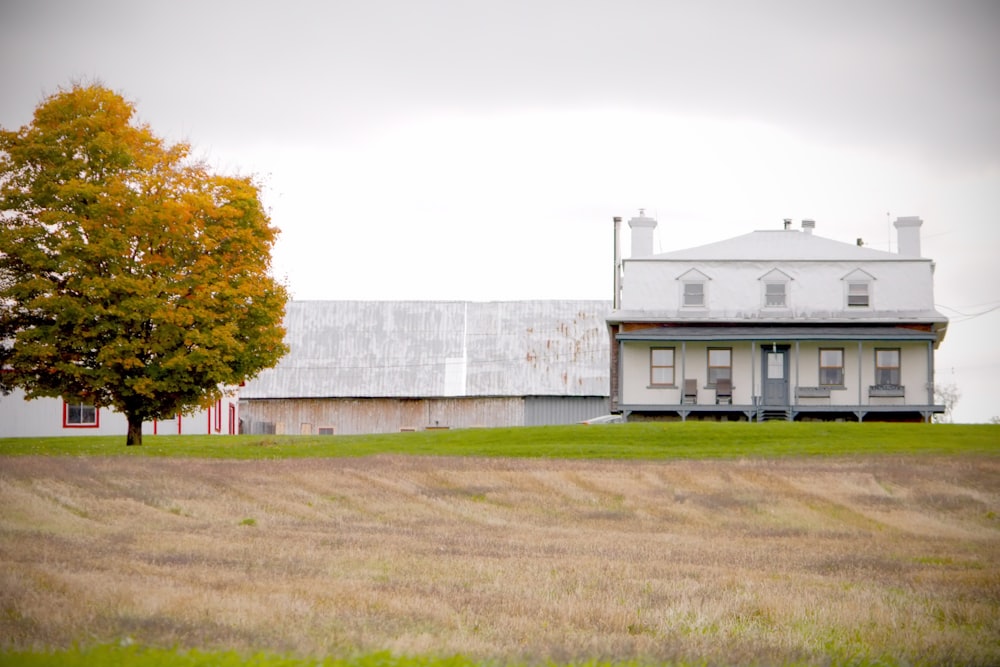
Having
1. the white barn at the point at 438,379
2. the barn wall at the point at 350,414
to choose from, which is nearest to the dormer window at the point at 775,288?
the white barn at the point at 438,379

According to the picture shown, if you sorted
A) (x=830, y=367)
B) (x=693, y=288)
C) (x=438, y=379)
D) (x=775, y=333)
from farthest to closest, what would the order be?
(x=438, y=379) → (x=693, y=288) → (x=830, y=367) → (x=775, y=333)

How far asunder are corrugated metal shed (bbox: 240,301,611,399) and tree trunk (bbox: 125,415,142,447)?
17.7 m

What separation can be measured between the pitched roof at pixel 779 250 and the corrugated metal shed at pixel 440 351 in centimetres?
948

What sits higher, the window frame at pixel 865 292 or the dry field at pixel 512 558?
the window frame at pixel 865 292

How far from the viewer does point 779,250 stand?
174ft

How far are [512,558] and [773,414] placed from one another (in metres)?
34.4

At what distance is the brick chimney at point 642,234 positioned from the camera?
55.1 meters

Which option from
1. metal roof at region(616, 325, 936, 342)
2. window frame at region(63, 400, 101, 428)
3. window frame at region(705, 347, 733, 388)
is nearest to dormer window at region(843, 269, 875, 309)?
metal roof at region(616, 325, 936, 342)

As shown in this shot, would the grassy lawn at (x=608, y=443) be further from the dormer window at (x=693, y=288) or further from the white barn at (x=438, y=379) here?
the white barn at (x=438, y=379)

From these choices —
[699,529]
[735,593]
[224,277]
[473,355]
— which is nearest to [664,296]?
[473,355]

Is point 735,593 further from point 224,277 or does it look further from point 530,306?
point 530,306

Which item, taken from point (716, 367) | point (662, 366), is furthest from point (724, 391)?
point (662, 366)

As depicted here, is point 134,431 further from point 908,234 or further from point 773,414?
point 908,234

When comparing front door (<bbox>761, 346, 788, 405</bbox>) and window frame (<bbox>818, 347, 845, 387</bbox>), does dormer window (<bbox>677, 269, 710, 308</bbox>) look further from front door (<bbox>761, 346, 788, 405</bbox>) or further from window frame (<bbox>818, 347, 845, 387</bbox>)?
window frame (<bbox>818, 347, 845, 387</bbox>)
